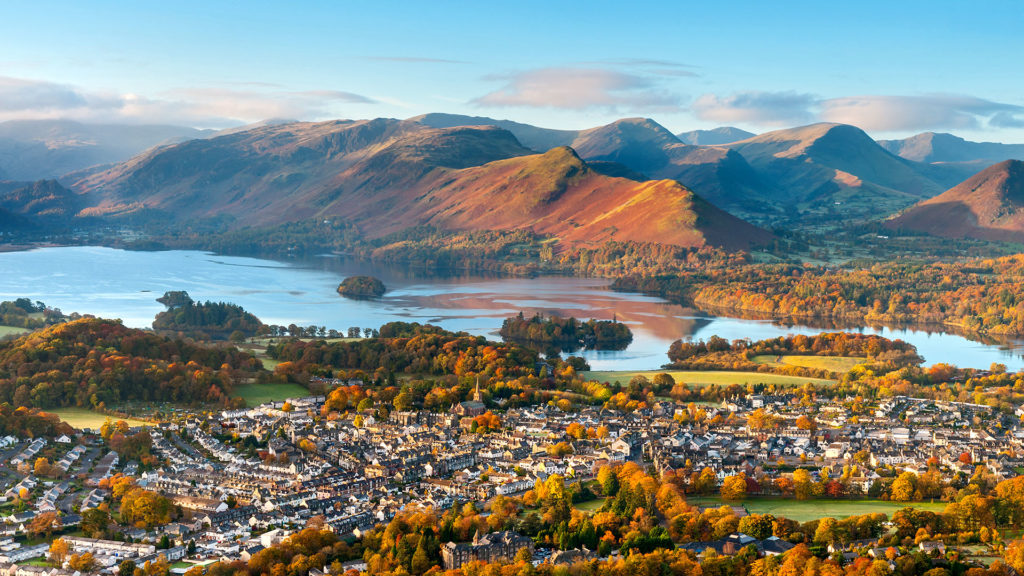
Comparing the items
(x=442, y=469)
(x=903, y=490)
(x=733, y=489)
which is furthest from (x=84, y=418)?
(x=903, y=490)

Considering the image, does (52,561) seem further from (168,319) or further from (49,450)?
(168,319)

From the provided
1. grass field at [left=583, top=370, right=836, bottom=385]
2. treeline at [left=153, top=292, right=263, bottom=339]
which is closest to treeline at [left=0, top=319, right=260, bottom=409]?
treeline at [left=153, top=292, right=263, bottom=339]

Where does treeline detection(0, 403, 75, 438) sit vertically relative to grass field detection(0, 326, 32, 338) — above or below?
below

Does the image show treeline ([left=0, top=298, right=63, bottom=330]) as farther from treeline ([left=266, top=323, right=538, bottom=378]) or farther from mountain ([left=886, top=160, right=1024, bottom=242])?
mountain ([left=886, top=160, right=1024, bottom=242])

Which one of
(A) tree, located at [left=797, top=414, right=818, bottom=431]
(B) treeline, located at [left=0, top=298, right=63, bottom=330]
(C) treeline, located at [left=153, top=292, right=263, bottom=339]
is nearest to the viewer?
(A) tree, located at [left=797, top=414, right=818, bottom=431]

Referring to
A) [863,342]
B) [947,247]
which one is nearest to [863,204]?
[947,247]

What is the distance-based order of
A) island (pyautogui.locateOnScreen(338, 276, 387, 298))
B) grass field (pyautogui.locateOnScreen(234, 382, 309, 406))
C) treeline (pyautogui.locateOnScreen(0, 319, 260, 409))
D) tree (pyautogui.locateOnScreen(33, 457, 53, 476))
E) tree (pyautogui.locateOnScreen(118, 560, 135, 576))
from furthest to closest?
island (pyautogui.locateOnScreen(338, 276, 387, 298)) < grass field (pyautogui.locateOnScreen(234, 382, 309, 406)) < treeline (pyautogui.locateOnScreen(0, 319, 260, 409)) < tree (pyautogui.locateOnScreen(33, 457, 53, 476)) < tree (pyautogui.locateOnScreen(118, 560, 135, 576))

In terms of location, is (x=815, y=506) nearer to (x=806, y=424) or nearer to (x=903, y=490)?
(x=903, y=490)

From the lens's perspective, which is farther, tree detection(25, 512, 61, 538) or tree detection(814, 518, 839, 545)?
tree detection(25, 512, 61, 538)
